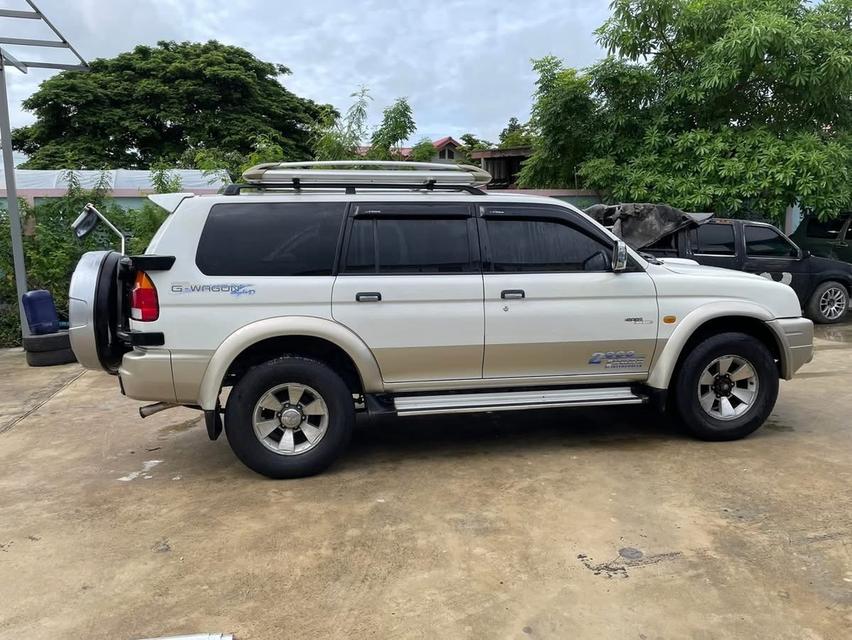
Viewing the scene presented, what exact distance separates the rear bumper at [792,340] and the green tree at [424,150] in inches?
325

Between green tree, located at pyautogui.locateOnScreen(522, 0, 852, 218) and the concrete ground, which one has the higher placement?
green tree, located at pyautogui.locateOnScreen(522, 0, 852, 218)

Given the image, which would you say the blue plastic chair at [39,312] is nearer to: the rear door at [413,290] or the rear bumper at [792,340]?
the rear door at [413,290]

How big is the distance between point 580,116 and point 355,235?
9.18 meters

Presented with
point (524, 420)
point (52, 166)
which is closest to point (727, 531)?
point (524, 420)

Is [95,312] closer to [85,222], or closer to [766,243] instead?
[85,222]

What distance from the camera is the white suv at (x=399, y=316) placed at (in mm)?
4254

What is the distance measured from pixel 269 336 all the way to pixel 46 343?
5.40 m

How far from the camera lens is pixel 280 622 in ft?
9.44

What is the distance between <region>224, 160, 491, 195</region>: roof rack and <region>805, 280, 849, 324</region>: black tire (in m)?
7.55

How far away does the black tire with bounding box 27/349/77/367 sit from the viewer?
8.12 metres

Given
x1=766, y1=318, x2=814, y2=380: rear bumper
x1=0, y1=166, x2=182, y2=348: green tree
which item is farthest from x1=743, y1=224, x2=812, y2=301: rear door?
x1=0, y1=166, x2=182, y2=348: green tree

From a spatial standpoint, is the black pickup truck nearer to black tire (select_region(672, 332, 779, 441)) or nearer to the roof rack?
black tire (select_region(672, 332, 779, 441))

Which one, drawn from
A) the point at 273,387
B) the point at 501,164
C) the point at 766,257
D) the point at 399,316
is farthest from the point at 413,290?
the point at 501,164

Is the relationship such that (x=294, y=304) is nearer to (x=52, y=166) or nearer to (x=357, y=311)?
(x=357, y=311)
